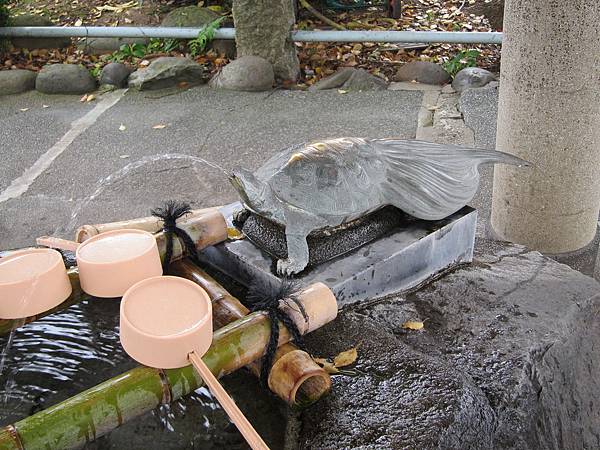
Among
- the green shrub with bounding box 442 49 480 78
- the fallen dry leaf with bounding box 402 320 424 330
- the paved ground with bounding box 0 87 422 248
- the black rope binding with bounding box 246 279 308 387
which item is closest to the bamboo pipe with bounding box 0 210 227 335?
the black rope binding with bounding box 246 279 308 387

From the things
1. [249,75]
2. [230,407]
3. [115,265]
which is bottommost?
[249,75]

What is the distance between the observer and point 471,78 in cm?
557

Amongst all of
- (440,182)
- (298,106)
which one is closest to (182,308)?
(440,182)

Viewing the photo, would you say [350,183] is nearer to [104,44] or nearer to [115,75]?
[115,75]

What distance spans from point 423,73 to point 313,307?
4662 millimetres

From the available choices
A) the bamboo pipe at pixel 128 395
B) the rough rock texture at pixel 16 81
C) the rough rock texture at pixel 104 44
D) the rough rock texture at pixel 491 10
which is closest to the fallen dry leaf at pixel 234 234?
the bamboo pipe at pixel 128 395

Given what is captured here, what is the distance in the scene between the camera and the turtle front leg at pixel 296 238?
1.77 meters

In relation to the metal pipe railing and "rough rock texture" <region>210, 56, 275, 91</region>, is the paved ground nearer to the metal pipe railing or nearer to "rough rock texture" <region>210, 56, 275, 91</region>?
"rough rock texture" <region>210, 56, 275, 91</region>

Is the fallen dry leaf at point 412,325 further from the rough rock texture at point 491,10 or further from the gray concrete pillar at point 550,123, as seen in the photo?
the rough rock texture at point 491,10

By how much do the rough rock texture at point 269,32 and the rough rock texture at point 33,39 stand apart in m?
2.07

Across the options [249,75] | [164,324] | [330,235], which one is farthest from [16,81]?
[164,324]

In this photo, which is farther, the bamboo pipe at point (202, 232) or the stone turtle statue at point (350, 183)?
the bamboo pipe at point (202, 232)

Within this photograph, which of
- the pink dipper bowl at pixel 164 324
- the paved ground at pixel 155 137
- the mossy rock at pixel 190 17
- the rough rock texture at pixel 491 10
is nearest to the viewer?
the pink dipper bowl at pixel 164 324

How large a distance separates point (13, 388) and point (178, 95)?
443 cm
